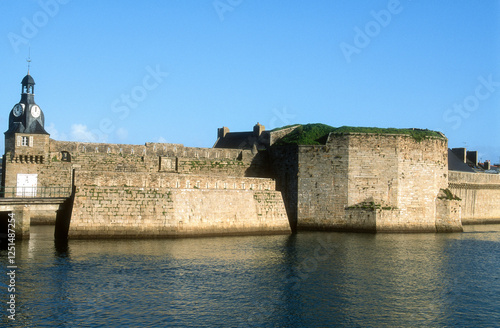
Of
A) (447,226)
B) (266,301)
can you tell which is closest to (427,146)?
(447,226)

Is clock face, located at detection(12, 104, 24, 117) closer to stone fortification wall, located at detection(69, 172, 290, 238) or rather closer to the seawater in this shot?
stone fortification wall, located at detection(69, 172, 290, 238)

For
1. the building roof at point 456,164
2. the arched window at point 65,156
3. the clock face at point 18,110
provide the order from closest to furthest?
the clock face at point 18,110
the arched window at point 65,156
the building roof at point 456,164

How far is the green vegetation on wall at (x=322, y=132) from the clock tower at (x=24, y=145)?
16961 millimetres

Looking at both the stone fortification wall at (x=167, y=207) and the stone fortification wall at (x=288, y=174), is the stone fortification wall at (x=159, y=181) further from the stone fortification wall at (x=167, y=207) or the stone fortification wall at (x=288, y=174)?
the stone fortification wall at (x=288, y=174)

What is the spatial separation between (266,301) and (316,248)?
11.4 m

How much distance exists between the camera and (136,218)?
102 feet

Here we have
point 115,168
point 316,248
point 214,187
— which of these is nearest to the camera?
point 316,248

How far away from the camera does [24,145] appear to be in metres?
37.4

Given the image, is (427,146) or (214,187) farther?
(427,146)

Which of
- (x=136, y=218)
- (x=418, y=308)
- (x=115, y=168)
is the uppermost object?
(x=115, y=168)

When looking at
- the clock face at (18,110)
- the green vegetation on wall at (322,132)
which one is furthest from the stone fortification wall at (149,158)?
the green vegetation on wall at (322,132)

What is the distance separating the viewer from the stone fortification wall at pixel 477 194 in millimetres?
51344

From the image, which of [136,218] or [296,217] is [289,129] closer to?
[296,217]

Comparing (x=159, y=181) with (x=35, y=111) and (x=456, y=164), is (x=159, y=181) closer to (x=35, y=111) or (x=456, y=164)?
(x=35, y=111)
